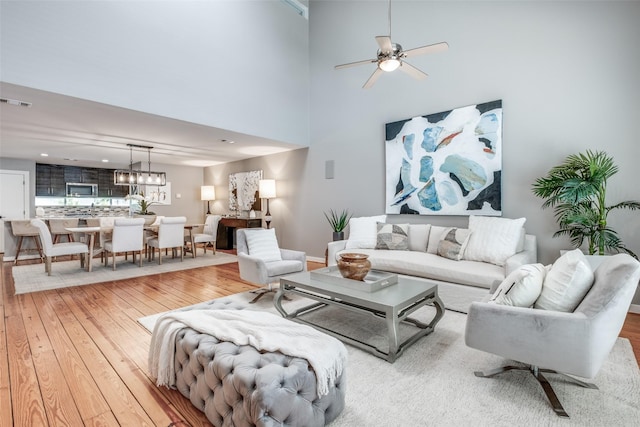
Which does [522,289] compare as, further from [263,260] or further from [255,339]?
[263,260]

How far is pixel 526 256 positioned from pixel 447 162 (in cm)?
168

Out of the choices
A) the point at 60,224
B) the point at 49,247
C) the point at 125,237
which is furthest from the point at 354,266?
the point at 60,224

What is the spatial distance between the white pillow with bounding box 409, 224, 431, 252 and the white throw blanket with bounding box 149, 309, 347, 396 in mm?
2869

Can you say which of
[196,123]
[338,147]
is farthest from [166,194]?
[338,147]

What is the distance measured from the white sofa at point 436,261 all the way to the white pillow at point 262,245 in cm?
90

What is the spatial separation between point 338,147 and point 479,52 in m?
2.61

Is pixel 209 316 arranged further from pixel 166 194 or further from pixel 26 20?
pixel 166 194

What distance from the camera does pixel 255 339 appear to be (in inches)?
63.3

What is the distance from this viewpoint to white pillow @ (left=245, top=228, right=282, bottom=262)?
371cm

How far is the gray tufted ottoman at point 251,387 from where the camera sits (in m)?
1.29

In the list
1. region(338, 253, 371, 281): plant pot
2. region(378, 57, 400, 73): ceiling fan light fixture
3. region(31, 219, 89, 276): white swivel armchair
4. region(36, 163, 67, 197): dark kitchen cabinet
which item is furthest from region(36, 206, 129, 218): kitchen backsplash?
region(378, 57, 400, 73): ceiling fan light fixture

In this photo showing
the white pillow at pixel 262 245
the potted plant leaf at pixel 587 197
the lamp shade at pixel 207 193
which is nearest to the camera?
the potted plant leaf at pixel 587 197

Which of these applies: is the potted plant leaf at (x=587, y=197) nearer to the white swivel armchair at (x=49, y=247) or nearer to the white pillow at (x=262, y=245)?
the white pillow at (x=262, y=245)

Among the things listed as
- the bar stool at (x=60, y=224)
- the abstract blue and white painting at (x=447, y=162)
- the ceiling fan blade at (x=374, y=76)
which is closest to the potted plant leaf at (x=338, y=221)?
the abstract blue and white painting at (x=447, y=162)
